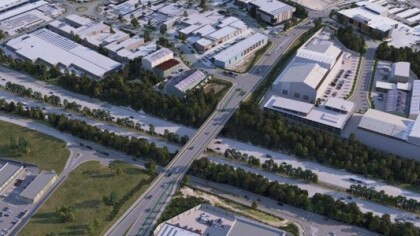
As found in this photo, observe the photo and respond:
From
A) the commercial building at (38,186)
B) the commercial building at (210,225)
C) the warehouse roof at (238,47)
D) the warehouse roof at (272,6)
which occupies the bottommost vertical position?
the commercial building at (210,225)

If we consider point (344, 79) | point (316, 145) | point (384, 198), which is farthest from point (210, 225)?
point (344, 79)

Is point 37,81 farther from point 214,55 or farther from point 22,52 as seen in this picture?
point 214,55

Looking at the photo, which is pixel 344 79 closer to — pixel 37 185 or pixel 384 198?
pixel 384 198

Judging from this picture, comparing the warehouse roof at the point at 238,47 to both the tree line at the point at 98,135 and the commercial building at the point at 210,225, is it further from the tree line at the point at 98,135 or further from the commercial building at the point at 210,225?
the commercial building at the point at 210,225

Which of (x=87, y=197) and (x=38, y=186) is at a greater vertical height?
(x=38, y=186)

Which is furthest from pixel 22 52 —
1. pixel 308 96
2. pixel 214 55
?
pixel 308 96

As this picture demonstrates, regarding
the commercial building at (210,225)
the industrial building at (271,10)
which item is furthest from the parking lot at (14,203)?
the industrial building at (271,10)

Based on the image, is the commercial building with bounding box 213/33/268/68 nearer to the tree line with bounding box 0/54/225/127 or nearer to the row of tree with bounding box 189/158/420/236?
the tree line with bounding box 0/54/225/127
